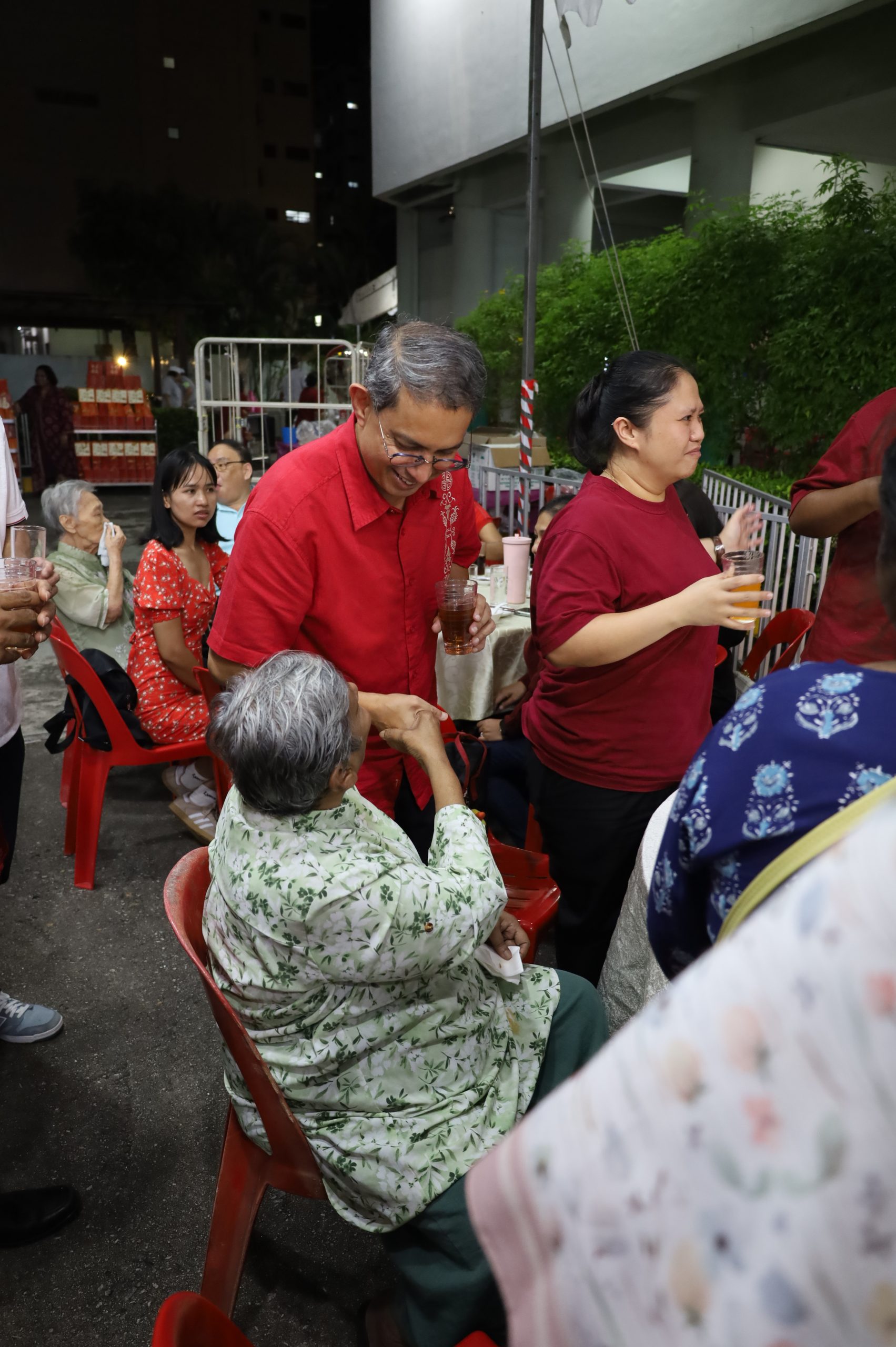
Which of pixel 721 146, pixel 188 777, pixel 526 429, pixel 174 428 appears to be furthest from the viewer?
pixel 174 428

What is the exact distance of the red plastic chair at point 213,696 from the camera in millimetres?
2805

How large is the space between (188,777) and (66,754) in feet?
1.65

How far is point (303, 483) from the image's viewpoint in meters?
1.73

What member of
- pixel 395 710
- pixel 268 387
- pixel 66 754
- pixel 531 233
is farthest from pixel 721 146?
pixel 268 387

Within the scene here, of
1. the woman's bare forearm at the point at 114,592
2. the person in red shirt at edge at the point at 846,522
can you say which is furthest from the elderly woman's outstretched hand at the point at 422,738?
the woman's bare forearm at the point at 114,592

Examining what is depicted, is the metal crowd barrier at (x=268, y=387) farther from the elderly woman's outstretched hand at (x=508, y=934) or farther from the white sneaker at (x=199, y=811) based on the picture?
the white sneaker at (x=199, y=811)

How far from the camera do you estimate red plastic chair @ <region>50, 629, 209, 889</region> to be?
317 cm

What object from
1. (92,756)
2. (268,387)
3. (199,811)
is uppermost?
(268,387)

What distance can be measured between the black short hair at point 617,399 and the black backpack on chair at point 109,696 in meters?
2.01

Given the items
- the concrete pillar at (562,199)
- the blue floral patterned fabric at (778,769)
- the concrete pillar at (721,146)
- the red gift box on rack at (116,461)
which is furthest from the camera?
the red gift box on rack at (116,461)

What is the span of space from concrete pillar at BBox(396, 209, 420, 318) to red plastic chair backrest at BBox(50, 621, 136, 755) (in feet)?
41.0

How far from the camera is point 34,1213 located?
6.08 feet

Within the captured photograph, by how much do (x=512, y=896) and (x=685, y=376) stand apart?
1315 millimetres

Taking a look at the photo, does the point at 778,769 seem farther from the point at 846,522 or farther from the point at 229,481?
the point at 229,481
